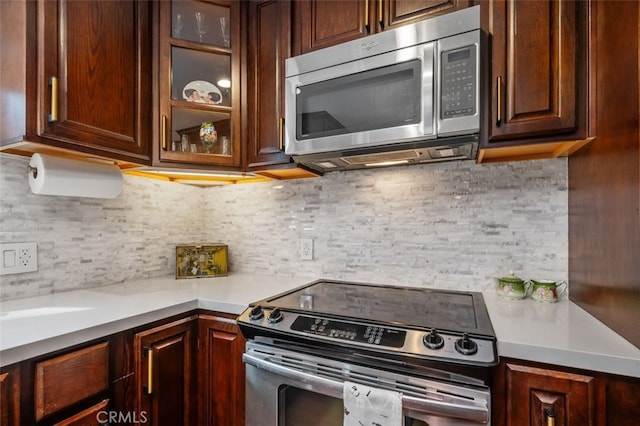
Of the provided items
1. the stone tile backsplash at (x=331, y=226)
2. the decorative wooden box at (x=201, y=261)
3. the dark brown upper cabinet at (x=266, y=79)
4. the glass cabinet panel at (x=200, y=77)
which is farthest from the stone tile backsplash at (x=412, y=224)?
the glass cabinet panel at (x=200, y=77)

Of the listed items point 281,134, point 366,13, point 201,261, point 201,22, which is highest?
point 201,22

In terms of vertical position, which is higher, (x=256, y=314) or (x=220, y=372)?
(x=256, y=314)

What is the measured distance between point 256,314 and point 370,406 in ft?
1.58

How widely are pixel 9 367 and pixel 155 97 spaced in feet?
3.64

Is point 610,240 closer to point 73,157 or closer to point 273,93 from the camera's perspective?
point 273,93

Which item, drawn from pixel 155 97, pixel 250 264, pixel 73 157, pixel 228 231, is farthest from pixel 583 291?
pixel 73 157

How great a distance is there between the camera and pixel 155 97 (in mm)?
1463

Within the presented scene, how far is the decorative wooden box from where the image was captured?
1.79 metres

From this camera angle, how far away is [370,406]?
0.93 meters

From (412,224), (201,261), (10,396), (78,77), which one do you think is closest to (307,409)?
(10,396)

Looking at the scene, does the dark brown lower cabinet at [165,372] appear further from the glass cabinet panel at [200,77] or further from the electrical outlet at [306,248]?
the glass cabinet panel at [200,77]

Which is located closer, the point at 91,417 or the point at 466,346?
the point at 466,346

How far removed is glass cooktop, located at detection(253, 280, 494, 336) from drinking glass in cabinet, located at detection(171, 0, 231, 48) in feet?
4.10

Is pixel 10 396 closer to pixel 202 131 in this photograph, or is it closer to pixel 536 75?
pixel 202 131
